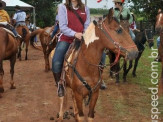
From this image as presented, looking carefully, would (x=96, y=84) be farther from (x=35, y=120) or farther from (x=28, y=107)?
(x=28, y=107)

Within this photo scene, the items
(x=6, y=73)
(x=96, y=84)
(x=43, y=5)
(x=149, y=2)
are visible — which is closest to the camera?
(x=96, y=84)

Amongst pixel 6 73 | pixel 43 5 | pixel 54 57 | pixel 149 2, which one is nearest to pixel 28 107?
pixel 54 57

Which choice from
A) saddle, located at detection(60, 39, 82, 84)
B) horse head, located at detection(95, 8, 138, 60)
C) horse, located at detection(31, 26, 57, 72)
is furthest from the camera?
horse, located at detection(31, 26, 57, 72)

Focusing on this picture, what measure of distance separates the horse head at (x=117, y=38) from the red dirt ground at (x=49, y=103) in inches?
99.5

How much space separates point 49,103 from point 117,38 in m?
4.02

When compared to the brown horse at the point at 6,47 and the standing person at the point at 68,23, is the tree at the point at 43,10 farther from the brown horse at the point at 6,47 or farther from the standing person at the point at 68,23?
the standing person at the point at 68,23

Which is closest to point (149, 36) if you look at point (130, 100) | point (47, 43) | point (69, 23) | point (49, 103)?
point (47, 43)

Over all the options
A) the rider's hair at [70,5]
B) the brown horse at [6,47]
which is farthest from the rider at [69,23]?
the brown horse at [6,47]

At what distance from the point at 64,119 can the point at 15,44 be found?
397 centimetres

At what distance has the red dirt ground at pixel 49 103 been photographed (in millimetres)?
6766

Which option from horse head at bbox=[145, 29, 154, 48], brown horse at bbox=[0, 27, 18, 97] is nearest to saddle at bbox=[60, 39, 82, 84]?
brown horse at bbox=[0, 27, 18, 97]

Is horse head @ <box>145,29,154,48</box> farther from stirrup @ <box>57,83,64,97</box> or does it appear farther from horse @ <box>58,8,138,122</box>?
horse @ <box>58,8,138,122</box>

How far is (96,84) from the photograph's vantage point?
16.1ft

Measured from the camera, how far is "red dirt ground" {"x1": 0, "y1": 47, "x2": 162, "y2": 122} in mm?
6766
